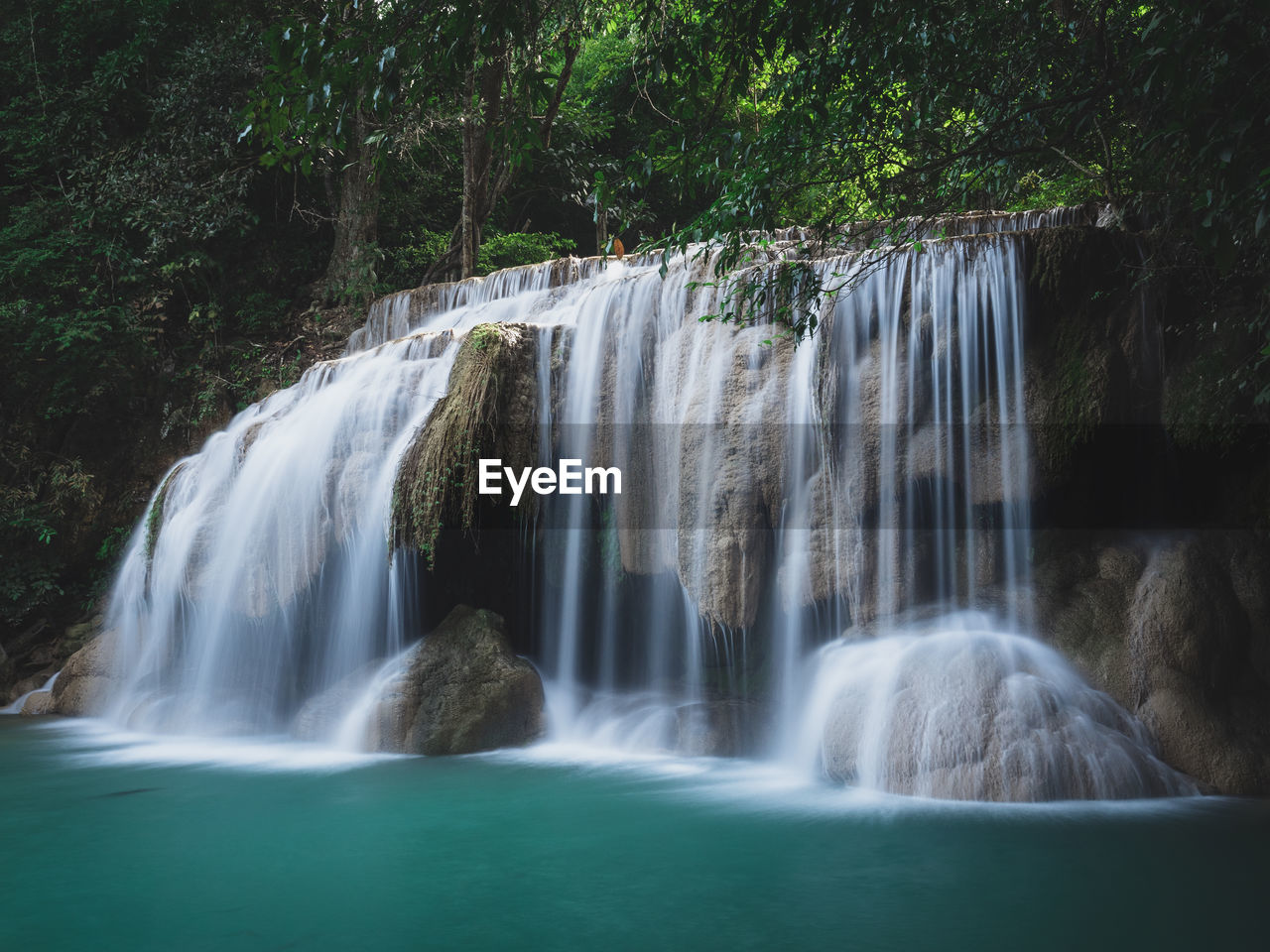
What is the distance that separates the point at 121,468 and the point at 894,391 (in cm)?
1110

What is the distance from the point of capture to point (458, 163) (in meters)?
18.4

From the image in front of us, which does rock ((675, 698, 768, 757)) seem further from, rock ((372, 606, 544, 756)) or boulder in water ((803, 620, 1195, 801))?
rock ((372, 606, 544, 756))

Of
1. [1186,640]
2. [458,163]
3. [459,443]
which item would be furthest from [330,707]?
[458,163]

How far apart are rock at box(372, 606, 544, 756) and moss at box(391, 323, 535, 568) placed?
914 millimetres

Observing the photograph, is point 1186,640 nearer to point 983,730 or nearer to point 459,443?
point 983,730

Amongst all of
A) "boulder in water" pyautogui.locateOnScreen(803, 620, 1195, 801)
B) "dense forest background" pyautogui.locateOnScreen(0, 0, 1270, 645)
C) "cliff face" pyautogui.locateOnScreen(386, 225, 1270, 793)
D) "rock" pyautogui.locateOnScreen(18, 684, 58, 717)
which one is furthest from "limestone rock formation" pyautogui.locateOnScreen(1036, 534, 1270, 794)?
"rock" pyautogui.locateOnScreen(18, 684, 58, 717)

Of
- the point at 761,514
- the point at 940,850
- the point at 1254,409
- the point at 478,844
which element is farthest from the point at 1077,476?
the point at 478,844

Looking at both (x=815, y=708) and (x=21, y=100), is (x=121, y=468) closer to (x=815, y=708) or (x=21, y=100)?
(x=21, y=100)

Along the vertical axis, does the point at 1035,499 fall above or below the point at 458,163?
below

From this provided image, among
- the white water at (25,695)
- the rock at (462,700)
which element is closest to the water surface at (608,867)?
the rock at (462,700)

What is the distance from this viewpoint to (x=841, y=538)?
7.43 metres

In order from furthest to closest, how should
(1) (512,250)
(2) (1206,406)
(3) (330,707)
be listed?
(1) (512,250) → (3) (330,707) → (2) (1206,406)

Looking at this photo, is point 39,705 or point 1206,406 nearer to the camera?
point 1206,406

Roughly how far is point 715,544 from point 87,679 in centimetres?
766
